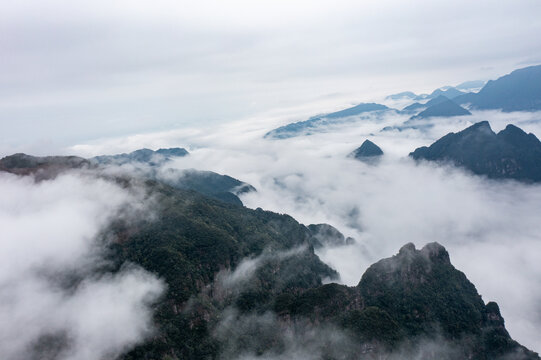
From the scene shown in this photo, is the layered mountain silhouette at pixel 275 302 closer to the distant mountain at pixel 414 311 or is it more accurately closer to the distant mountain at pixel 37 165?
the distant mountain at pixel 414 311

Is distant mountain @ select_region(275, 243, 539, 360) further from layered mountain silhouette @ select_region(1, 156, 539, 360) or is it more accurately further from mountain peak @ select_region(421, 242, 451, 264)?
layered mountain silhouette @ select_region(1, 156, 539, 360)

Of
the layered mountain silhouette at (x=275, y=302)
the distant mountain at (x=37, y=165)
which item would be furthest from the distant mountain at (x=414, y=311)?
the distant mountain at (x=37, y=165)

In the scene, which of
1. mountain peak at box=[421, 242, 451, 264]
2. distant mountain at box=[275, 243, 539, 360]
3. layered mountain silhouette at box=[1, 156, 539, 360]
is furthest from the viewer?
mountain peak at box=[421, 242, 451, 264]

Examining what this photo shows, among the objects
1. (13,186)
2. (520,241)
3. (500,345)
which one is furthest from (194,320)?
(520,241)

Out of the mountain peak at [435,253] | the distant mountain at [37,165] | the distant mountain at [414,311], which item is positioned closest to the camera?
the distant mountain at [414,311]

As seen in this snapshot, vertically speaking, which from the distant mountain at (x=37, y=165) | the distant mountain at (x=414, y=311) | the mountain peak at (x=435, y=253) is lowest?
the distant mountain at (x=414, y=311)

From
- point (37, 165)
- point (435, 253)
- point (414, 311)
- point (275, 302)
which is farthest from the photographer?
point (37, 165)

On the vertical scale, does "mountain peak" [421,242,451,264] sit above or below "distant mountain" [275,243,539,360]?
above

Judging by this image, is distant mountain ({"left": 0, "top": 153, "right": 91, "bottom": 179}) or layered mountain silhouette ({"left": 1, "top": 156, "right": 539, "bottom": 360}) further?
distant mountain ({"left": 0, "top": 153, "right": 91, "bottom": 179})

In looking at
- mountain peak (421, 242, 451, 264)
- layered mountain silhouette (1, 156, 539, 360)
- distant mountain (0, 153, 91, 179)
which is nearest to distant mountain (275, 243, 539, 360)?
mountain peak (421, 242, 451, 264)

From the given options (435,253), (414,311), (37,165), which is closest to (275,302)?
(414,311)

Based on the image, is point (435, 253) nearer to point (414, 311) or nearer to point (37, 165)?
point (414, 311)
